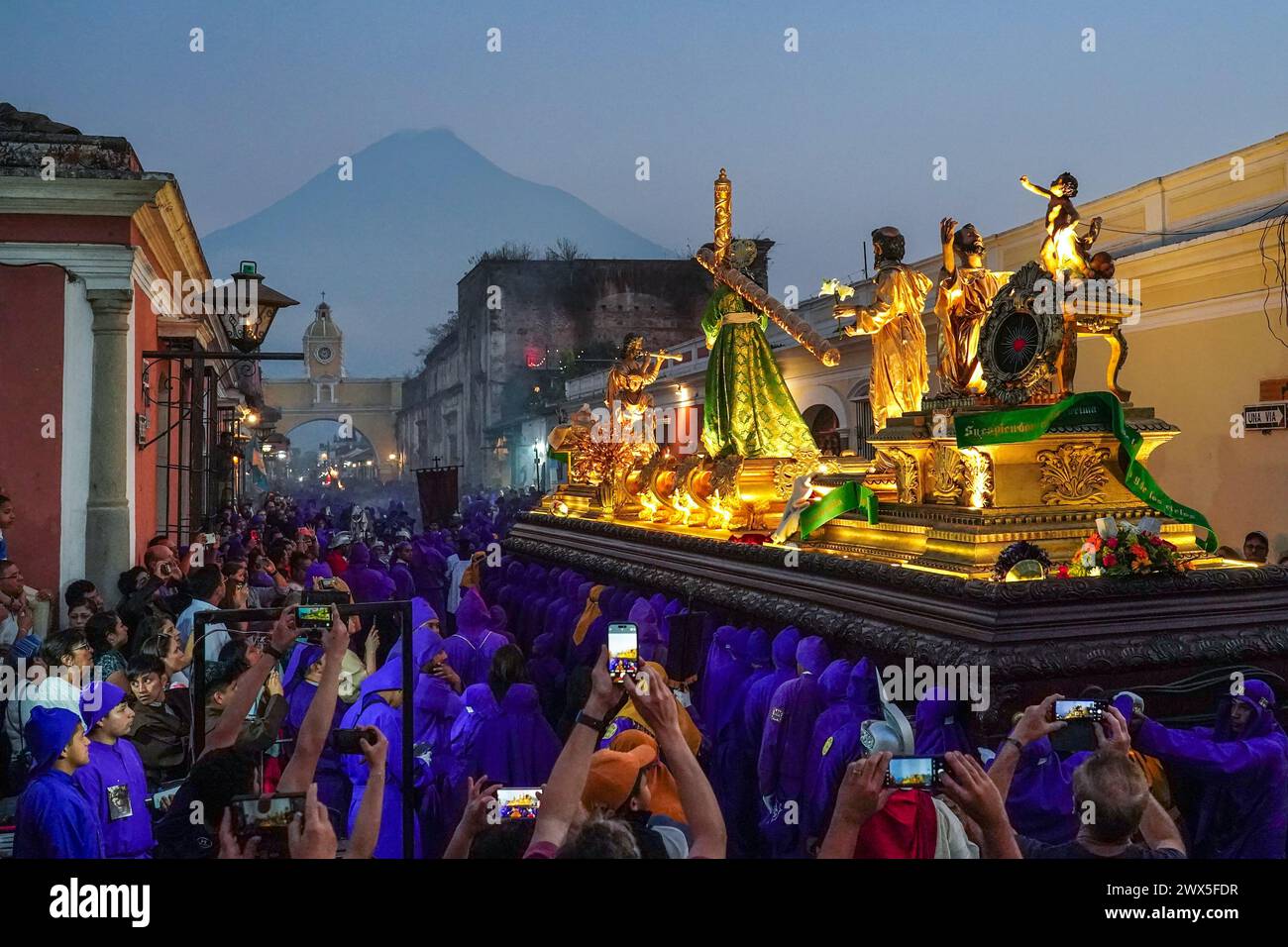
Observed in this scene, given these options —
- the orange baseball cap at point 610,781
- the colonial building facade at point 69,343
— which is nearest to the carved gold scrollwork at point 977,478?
the orange baseball cap at point 610,781

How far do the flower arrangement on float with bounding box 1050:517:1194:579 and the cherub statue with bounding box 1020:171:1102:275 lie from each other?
1.52 m

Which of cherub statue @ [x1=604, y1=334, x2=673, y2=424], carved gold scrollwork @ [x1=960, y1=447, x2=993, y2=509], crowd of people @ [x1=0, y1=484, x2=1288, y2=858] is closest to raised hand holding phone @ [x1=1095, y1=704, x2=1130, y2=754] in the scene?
crowd of people @ [x1=0, y1=484, x2=1288, y2=858]

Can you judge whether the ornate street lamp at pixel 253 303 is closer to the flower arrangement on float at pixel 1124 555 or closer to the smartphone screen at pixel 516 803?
the flower arrangement on float at pixel 1124 555

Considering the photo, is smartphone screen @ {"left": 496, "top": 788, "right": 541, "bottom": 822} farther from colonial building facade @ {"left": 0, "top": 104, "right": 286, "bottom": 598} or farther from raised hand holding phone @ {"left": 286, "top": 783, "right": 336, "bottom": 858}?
colonial building facade @ {"left": 0, "top": 104, "right": 286, "bottom": 598}

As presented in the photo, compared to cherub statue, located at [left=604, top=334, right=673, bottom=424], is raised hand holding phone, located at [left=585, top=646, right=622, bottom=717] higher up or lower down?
lower down

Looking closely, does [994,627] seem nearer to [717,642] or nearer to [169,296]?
[717,642]

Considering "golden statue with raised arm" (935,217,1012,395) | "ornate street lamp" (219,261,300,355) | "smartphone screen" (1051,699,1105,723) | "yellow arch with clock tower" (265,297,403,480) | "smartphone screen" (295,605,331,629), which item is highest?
"yellow arch with clock tower" (265,297,403,480)

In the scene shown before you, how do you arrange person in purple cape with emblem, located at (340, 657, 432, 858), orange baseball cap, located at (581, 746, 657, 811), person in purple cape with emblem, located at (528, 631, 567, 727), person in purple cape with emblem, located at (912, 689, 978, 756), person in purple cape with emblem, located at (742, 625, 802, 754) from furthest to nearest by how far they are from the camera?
person in purple cape with emblem, located at (528, 631, 567, 727)
person in purple cape with emblem, located at (742, 625, 802, 754)
person in purple cape with emblem, located at (912, 689, 978, 756)
person in purple cape with emblem, located at (340, 657, 432, 858)
orange baseball cap, located at (581, 746, 657, 811)

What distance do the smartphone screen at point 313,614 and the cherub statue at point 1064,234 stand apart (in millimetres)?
4527

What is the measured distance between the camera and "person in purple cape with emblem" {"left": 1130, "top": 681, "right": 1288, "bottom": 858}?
4.04 m

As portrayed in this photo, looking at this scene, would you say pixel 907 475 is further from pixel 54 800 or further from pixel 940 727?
pixel 54 800

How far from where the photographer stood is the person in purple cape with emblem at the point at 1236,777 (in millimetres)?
4035

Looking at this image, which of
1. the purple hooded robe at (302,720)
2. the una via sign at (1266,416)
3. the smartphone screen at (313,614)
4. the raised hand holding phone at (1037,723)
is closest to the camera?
the raised hand holding phone at (1037,723)
